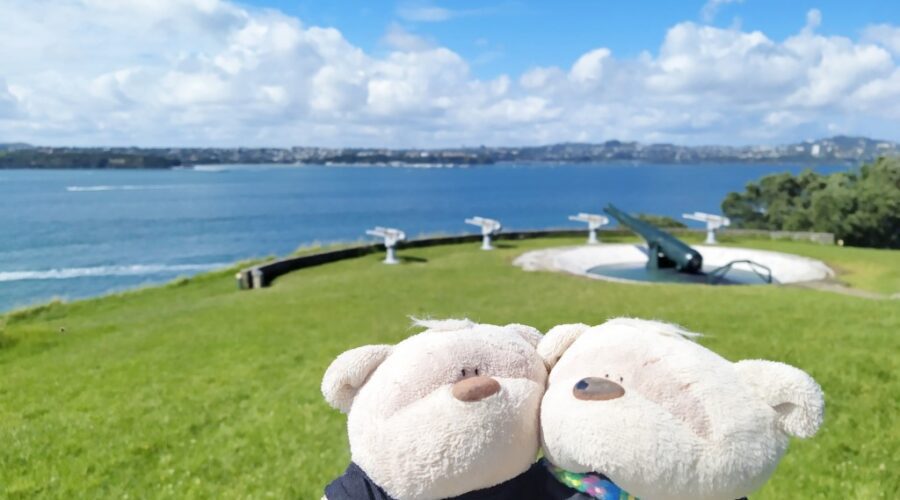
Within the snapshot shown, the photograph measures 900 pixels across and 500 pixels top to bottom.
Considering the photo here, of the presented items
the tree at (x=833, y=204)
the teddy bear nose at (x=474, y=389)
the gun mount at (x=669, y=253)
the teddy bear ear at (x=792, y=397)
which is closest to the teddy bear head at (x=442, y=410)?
the teddy bear nose at (x=474, y=389)

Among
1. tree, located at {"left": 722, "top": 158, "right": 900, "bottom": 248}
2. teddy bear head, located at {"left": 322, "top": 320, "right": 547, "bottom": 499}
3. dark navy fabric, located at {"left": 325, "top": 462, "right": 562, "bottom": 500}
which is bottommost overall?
tree, located at {"left": 722, "top": 158, "right": 900, "bottom": 248}

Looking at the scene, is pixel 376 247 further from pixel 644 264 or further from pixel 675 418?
pixel 675 418

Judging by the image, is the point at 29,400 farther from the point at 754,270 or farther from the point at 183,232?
the point at 183,232

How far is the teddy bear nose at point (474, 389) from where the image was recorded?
2.51m

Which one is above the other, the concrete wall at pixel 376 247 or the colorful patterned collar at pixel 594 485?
the colorful patterned collar at pixel 594 485

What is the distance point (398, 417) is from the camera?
8.39ft

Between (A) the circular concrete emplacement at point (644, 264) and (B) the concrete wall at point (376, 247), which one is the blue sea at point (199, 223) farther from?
(A) the circular concrete emplacement at point (644, 264)

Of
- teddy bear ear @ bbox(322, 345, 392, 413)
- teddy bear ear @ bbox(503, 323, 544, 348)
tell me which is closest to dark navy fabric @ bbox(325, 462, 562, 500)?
teddy bear ear @ bbox(322, 345, 392, 413)

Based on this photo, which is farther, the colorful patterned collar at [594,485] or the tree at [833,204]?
the tree at [833,204]

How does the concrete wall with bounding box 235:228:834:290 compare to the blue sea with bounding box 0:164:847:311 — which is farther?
the blue sea with bounding box 0:164:847:311

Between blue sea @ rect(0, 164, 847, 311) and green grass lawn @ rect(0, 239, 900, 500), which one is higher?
green grass lawn @ rect(0, 239, 900, 500)

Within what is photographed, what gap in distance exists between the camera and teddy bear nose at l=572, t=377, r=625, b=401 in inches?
95.1

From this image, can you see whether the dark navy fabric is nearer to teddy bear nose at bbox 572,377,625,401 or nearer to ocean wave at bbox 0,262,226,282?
teddy bear nose at bbox 572,377,625,401

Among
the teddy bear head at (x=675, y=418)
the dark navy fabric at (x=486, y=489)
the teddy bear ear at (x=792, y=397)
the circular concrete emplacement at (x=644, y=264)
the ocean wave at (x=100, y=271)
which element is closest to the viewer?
the teddy bear head at (x=675, y=418)
